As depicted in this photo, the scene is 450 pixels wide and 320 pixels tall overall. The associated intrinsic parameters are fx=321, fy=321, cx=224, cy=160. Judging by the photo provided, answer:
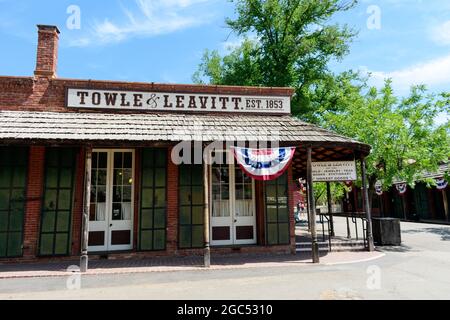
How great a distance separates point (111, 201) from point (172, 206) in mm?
1869

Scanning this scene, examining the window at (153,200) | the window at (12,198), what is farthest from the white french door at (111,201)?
the window at (12,198)

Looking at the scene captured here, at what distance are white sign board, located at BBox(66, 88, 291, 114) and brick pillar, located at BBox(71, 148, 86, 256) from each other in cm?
172

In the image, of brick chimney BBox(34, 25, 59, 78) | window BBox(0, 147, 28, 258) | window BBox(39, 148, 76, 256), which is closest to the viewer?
window BBox(0, 147, 28, 258)

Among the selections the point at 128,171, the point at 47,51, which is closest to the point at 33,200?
the point at 128,171

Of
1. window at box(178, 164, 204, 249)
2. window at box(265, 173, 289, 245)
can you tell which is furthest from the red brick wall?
window at box(265, 173, 289, 245)

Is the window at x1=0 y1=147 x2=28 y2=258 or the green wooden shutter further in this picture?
the green wooden shutter

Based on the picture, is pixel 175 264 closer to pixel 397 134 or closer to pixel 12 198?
pixel 12 198

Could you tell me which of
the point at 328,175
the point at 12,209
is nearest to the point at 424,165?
the point at 328,175

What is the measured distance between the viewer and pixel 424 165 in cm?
1261

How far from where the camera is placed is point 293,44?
2262 cm

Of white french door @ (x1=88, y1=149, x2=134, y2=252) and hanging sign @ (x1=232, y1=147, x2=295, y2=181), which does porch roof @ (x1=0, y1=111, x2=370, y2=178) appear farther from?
white french door @ (x1=88, y1=149, x2=134, y2=252)

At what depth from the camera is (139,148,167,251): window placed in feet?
31.8

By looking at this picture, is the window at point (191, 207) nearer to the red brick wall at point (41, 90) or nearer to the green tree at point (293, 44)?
the red brick wall at point (41, 90)

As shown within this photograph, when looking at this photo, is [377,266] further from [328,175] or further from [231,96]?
[231,96]
